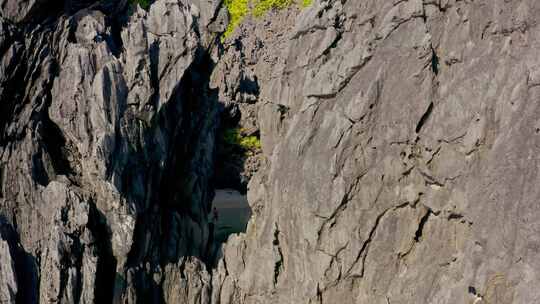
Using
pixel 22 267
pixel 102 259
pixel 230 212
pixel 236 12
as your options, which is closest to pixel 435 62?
pixel 102 259

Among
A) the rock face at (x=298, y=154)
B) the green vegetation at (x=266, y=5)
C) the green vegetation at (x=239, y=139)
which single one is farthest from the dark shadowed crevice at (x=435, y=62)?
the green vegetation at (x=266, y=5)

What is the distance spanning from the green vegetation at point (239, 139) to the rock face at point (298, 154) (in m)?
10.2

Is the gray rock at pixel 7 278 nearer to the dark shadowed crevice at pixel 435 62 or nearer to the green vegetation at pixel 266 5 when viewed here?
the dark shadowed crevice at pixel 435 62

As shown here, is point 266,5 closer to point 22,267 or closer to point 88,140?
point 88,140

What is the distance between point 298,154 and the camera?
19750mm

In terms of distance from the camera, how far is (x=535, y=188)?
1309 cm

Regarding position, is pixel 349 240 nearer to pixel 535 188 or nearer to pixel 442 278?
pixel 442 278

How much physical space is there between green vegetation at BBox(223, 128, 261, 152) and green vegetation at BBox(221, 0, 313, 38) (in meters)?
8.27

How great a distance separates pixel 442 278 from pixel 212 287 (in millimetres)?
11782

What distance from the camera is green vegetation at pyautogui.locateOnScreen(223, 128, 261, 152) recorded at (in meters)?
34.7

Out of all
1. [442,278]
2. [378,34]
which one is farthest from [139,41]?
[442,278]

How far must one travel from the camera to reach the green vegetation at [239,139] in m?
34.7

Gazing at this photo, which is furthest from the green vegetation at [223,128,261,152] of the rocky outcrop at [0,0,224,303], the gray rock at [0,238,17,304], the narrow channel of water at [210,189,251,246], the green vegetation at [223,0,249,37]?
the gray rock at [0,238,17,304]

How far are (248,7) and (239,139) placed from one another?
11.7m
